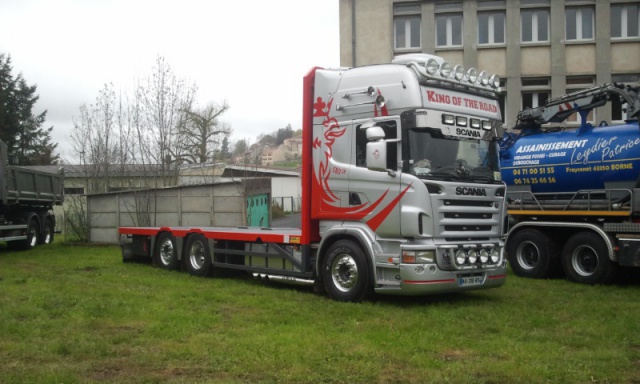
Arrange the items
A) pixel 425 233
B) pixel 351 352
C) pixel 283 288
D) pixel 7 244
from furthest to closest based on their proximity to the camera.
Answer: pixel 7 244 → pixel 283 288 → pixel 425 233 → pixel 351 352

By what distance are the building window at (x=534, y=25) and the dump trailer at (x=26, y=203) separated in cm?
1877

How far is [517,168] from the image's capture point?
15.0 meters

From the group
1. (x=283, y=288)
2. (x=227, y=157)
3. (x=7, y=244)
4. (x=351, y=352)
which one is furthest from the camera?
(x=227, y=157)

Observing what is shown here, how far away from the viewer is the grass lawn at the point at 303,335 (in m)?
6.55

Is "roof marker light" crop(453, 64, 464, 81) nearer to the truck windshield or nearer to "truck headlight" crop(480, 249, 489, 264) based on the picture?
the truck windshield

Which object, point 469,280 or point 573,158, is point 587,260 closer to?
point 573,158

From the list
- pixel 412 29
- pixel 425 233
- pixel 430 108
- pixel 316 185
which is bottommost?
pixel 425 233

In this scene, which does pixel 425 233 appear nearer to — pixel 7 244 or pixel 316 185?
pixel 316 185

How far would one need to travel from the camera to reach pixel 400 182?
997 cm

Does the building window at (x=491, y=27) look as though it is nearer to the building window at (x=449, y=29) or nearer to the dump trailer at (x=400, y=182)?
the building window at (x=449, y=29)

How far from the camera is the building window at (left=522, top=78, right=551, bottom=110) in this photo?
2712 cm

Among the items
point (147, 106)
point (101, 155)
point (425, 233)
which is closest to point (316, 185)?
point (425, 233)

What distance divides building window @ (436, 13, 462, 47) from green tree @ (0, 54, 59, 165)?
3422 cm

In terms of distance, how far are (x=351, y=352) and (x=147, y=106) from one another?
64.1ft
